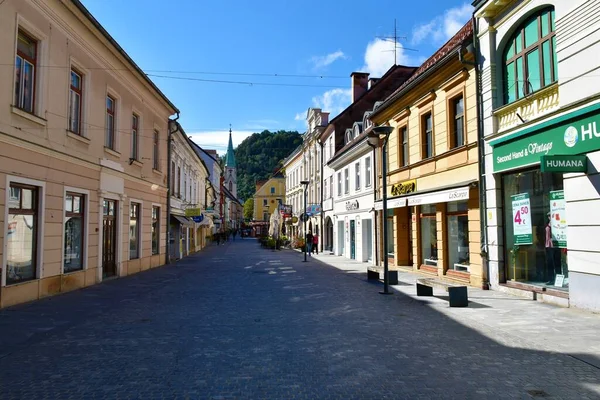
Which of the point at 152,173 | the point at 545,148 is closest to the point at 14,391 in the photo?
the point at 545,148

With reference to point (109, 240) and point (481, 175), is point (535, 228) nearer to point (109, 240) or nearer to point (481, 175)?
point (481, 175)

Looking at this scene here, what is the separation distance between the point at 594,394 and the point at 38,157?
11965mm

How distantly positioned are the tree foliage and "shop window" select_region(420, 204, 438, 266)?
5142 centimetres

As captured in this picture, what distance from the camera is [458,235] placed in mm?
14508

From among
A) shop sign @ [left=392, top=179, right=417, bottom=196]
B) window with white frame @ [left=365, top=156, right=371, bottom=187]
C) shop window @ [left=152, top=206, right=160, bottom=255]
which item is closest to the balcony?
shop sign @ [left=392, top=179, right=417, bottom=196]

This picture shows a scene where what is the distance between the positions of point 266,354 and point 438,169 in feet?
35.9

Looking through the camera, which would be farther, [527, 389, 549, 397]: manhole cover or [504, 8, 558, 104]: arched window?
[504, 8, 558, 104]: arched window

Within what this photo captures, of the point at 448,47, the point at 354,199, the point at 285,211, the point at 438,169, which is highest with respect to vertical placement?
the point at 448,47

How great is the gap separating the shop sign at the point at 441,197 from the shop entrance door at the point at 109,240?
11.1 metres

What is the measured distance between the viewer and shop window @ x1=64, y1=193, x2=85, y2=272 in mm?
12961

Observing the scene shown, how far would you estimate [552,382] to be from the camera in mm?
5164

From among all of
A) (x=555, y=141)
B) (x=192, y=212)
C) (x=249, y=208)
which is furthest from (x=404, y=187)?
(x=249, y=208)

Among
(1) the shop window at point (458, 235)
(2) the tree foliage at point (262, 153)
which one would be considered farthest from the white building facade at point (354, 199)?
(2) the tree foliage at point (262, 153)

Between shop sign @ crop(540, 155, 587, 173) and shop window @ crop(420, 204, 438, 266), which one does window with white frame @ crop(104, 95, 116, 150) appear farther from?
shop sign @ crop(540, 155, 587, 173)
